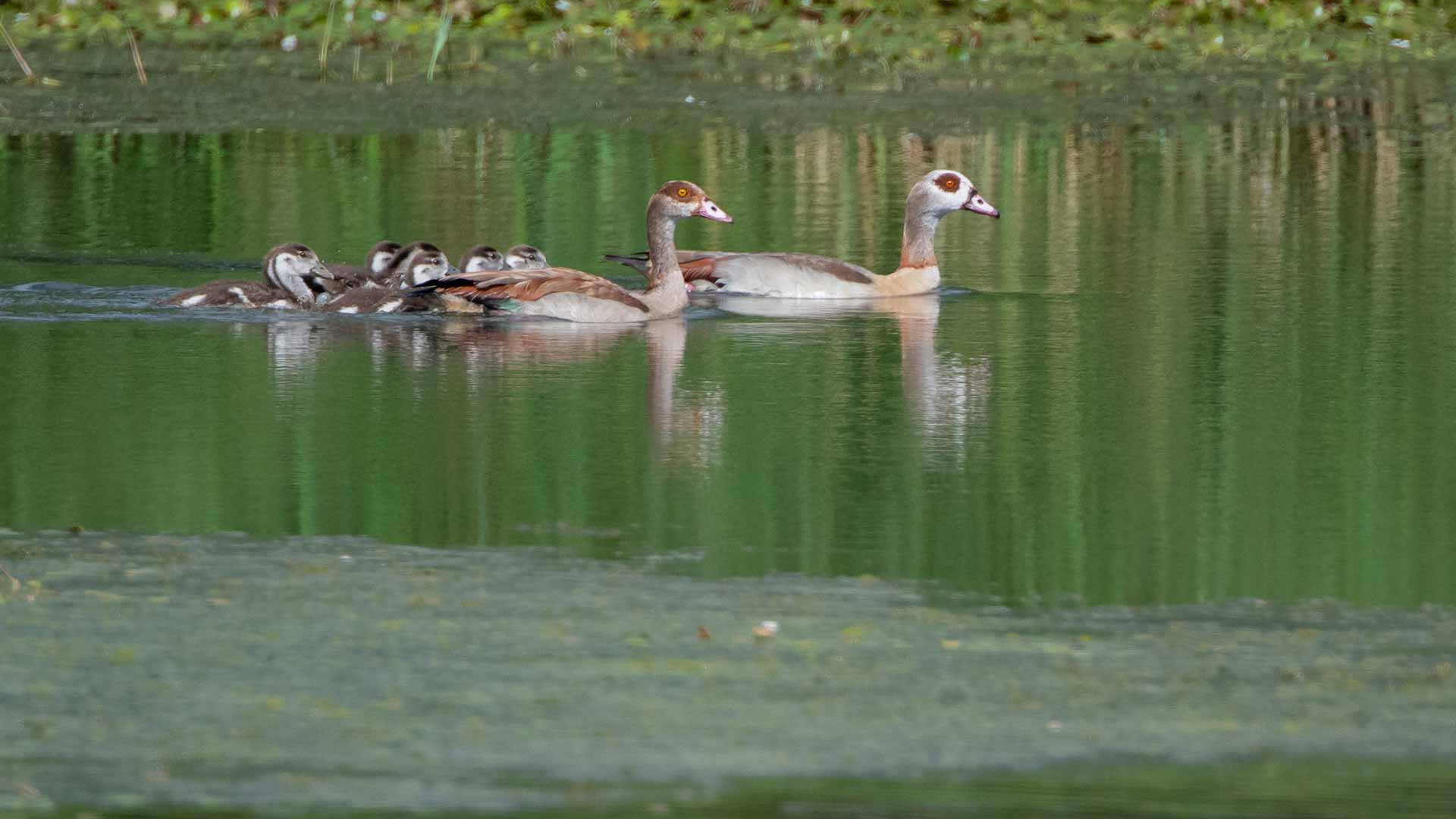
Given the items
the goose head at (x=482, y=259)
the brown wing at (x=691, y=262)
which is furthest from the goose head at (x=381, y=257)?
the brown wing at (x=691, y=262)

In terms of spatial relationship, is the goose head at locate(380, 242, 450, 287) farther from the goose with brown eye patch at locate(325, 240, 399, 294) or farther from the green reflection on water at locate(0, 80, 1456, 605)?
the green reflection on water at locate(0, 80, 1456, 605)

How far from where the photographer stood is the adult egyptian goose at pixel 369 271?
12.3m

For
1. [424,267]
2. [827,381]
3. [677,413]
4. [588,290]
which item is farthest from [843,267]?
[677,413]

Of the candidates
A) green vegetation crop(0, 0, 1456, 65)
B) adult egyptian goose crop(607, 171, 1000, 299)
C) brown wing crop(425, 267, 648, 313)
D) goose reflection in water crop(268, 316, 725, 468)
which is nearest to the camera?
goose reflection in water crop(268, 316, 725, 468)

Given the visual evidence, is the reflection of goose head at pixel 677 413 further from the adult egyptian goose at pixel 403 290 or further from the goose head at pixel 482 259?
the goose head at pixel 482 259

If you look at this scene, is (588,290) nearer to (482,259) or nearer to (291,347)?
(482,259)

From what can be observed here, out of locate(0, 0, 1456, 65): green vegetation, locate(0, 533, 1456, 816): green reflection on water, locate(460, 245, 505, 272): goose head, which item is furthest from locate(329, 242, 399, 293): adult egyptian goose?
locate(0, 0, 1456, 65): green vegetation

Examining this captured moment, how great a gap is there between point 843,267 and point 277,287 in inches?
112

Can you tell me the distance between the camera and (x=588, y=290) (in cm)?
1150

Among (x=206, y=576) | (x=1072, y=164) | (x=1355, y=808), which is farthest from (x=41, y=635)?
(x=1072, y=164)

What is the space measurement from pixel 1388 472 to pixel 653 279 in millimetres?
5107

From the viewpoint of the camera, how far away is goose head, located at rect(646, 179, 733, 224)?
12164 mm

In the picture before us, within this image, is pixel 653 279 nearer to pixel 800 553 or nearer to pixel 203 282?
pixel 203 282

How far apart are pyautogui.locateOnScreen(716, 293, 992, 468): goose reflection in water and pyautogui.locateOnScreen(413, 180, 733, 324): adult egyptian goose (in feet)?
1.45
